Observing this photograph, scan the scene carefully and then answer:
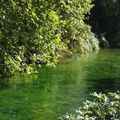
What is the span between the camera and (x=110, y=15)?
42.8 metres

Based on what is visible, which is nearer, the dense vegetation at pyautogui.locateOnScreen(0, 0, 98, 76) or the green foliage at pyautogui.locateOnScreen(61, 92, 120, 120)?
the green foliage at pyautogui.locateOnScreen(61, 92, 120, 120)

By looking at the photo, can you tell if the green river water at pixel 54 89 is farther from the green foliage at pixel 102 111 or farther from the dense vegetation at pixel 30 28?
the green foliage at pixel 102 111

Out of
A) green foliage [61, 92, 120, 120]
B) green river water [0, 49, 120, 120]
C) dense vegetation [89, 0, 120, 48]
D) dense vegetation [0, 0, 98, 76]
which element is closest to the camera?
green foliage [61, 92, 120, 120]

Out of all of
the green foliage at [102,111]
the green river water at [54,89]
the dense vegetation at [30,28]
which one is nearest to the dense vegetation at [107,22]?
the green river water at [54,89]

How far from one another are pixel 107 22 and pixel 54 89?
27.0 metres

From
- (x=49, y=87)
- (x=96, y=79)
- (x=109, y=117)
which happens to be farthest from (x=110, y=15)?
(x=109, y=117)

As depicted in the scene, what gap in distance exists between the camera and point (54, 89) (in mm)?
17609

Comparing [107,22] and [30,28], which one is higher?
[107,22]

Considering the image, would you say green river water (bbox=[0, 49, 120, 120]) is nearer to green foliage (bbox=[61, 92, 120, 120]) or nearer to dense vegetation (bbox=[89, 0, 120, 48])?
green foliage (bbox=[61, 92, 120, 120])

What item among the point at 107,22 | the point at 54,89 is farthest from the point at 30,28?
the point at 107,22

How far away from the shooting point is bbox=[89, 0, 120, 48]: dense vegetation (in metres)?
42.3

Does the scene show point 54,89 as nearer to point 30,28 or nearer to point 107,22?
point 30,28

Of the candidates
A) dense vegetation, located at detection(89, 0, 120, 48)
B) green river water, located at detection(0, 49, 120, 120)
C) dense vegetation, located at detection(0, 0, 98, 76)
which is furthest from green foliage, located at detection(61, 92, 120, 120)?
dense vegetation, located at detection(89, 0, 120, 48)

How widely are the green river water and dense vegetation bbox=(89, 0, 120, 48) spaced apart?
16.4 metres
